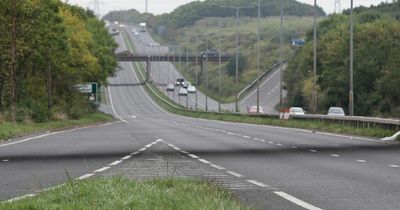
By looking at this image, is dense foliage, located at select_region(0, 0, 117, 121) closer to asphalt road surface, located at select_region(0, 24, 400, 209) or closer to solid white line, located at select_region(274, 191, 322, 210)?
asphalt road surface, located at select_region(0, 24, 400, 209)

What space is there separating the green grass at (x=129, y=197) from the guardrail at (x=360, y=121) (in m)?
23.0

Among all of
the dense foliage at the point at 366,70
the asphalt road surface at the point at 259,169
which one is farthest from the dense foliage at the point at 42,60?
the dense foliage at the point at 366,70

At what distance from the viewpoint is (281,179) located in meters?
15.6

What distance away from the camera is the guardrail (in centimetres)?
3438

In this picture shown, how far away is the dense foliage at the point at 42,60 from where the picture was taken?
5134 cm

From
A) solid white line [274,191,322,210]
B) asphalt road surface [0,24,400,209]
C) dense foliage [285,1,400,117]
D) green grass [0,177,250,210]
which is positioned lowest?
asphalt road surface [0,24,400,209]

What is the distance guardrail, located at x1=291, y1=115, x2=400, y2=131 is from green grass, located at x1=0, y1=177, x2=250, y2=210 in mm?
22964

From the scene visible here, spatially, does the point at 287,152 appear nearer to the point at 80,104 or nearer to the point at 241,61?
the point at 80,104

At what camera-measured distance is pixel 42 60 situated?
60906 mm

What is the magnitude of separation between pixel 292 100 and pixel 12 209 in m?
112

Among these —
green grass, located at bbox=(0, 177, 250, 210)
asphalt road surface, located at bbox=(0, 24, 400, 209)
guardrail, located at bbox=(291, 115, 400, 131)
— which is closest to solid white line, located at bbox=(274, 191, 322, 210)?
asphalt road surface, located at bbox=(0, 24, 400, 209)

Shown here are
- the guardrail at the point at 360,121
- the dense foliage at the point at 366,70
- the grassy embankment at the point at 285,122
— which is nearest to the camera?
the guardrail at the point at 360,121

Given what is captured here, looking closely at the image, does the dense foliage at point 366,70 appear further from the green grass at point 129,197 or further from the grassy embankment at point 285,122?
the green grass at point 129,197

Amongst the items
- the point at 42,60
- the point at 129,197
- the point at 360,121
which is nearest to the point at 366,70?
the point at 42,60
